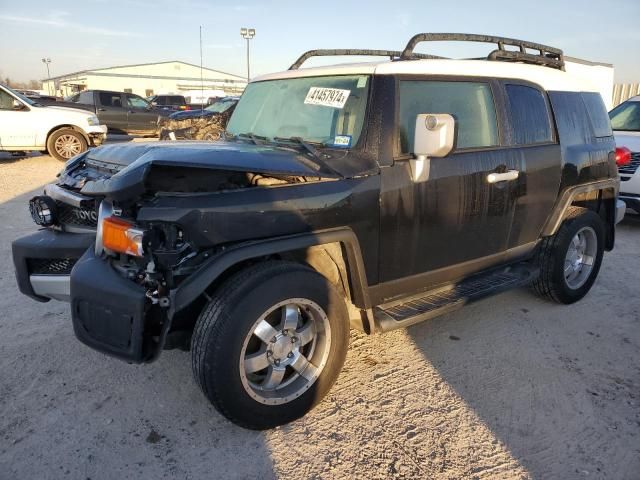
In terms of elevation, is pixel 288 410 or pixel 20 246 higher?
pixel 20 246

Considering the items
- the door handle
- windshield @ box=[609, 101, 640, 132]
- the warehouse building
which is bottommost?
the door handle

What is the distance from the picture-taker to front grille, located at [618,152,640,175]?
7020 mm

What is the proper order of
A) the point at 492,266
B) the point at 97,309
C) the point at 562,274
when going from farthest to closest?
the point at 562,274 < the point at 492,266 < the point at 97,309

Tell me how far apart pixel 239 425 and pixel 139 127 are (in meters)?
16.7

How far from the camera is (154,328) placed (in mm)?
2455

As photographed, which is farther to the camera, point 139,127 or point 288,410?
point 139,127

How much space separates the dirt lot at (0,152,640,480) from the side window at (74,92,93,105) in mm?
14832

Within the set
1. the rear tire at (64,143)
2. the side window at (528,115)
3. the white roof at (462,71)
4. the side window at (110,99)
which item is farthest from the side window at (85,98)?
the side window at (528,115)

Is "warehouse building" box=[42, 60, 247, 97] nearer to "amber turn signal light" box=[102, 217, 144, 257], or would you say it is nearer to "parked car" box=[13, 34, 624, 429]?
"parked car" box=[13, 34, 624, 429]

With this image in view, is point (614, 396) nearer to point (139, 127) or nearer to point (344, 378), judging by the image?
point (344, 378)

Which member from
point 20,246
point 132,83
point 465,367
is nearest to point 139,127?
point 20,246

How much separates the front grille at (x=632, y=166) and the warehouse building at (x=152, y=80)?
179 feet

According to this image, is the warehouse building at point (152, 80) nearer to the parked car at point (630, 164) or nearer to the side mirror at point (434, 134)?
the parked car at point (630, 164)

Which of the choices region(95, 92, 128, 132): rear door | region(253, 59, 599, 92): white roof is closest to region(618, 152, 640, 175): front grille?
region(253, 59, 599, 92): white roof
